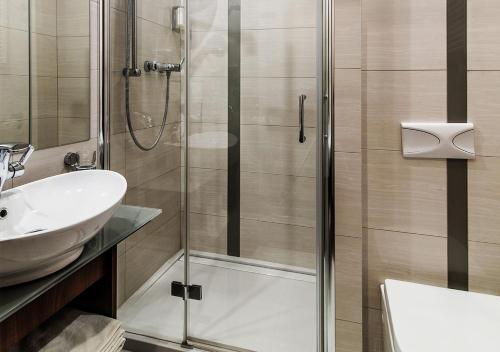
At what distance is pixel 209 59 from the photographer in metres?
1.75

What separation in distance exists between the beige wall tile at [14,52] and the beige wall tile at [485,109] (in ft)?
5.39

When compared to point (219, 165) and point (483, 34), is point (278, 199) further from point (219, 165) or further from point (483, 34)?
point (483, 34)

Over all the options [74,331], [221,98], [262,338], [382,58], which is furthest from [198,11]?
[262,338]

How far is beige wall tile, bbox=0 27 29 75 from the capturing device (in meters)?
1.21

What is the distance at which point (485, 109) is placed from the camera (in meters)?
1.34

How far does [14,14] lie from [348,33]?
1.20 metres

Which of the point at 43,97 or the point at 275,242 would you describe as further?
the point at 275,242

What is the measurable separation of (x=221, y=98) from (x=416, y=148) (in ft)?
2.99

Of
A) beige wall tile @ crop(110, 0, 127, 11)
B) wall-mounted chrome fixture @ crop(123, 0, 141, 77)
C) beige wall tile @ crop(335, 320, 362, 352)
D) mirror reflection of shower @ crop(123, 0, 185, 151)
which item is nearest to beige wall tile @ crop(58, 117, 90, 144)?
mirror reflection of shower @ crop(123, 0, 185, 151)

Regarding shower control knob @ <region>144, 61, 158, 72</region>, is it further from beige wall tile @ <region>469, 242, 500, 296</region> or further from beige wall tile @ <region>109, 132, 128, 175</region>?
beige wall tile @ <region>469, 242, 500, 296</region>

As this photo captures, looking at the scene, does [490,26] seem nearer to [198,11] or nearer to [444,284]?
[444,284]

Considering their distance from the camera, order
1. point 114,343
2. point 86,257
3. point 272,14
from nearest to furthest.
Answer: point 86,257, point 114,343, point 272,14

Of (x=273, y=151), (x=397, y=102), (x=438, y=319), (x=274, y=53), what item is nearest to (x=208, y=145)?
(x=273, y=151)

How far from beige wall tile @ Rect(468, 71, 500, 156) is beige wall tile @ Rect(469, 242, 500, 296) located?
37 cm
